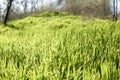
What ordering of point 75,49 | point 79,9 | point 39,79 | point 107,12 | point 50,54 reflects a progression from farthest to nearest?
point 107,12 → point 79,9 → point 75,49 → point 50,54 → point 39,79

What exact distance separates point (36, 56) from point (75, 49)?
0.46 meters

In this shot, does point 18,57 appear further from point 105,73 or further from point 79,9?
point 79,9

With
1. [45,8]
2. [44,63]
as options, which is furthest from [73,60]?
[45,8]

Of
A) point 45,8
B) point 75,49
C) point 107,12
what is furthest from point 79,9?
point 75,49

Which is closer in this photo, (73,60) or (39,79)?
(39,79)

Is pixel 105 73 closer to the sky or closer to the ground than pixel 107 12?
closer to the sky

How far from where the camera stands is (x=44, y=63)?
238 cm

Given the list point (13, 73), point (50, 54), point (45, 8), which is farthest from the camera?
point (45, 8)

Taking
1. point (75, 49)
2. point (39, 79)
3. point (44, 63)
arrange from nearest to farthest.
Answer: point (39, 79) < point (44, 63) < point (75, 49)

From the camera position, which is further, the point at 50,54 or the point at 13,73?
the point at 50,54

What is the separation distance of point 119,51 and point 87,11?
71.0 feet

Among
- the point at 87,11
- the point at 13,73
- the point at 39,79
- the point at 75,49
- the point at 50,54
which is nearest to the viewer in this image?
the point at 39,79

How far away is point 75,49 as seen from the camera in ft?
9.60

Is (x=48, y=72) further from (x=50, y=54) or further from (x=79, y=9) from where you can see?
(x=79, y=9)
